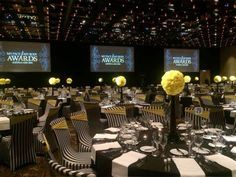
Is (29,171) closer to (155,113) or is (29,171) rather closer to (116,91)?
(155,113)

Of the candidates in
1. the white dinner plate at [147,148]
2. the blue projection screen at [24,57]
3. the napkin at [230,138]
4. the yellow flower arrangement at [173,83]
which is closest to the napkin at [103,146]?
the white dinner plate at [147,148]

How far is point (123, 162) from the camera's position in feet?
7.53

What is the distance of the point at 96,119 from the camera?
5.85 meters

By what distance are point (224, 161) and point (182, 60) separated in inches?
817

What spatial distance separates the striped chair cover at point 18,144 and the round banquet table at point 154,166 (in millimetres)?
2058

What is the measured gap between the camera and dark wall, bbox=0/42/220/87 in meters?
18.1

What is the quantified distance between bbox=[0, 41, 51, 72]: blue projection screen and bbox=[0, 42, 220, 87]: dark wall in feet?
1.18

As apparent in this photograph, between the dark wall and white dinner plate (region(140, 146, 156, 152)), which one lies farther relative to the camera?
the dark wall

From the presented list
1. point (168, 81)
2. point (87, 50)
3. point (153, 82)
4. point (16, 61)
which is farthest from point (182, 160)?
point (153, 82)


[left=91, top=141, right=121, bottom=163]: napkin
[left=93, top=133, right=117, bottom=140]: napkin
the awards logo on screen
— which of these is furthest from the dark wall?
[left=91, top=141, right=121, bottom=163]: napkin

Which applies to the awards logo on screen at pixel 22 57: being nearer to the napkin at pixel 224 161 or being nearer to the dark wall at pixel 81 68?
the dark wall at pixel 81 68

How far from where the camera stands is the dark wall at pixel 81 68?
712 inches

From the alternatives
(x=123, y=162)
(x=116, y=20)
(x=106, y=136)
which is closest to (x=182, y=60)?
(x=116, y=20)

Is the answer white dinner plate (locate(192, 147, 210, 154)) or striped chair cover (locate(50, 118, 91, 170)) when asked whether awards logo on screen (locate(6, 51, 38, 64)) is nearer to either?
striped chair cover (locate(50, 118, 91, 170))
